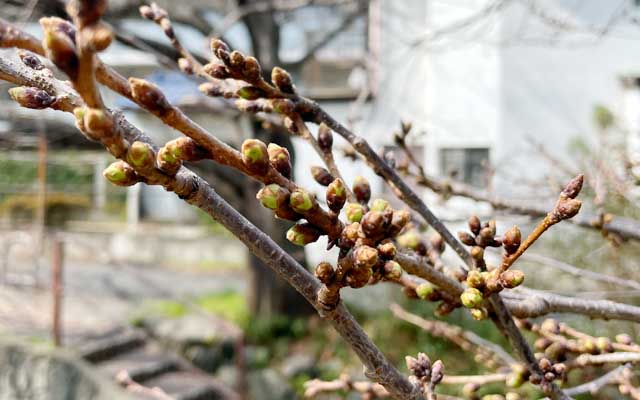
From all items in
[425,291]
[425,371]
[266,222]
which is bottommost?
[266,222]

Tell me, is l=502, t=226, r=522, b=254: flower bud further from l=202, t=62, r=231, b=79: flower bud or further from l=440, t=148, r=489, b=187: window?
l=440, t=148, r=489, b=187: window

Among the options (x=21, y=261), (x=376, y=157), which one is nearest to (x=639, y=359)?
(x=376, y=157)

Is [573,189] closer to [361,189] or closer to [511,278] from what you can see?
[511,278]

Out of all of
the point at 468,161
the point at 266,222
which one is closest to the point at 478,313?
the point at 266,222

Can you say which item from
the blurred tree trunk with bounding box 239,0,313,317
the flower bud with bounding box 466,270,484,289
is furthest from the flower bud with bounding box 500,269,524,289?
the blurred tree trunk with bounding box 239,0,313,317

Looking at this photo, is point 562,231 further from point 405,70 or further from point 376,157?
point 376,157

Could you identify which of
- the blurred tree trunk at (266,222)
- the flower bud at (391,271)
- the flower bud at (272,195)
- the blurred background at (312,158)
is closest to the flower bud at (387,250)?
the flower bud at (391,271)
